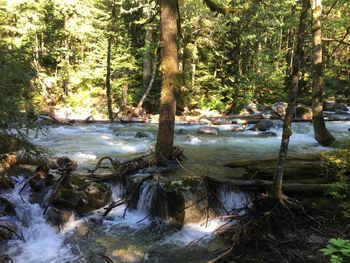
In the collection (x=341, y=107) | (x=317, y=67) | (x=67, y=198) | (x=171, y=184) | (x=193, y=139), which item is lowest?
(x=67, y=198)

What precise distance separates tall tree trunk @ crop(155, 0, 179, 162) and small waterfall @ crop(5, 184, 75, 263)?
3.26 metres

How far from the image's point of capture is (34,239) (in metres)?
6.60

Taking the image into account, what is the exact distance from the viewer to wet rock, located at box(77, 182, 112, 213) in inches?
295

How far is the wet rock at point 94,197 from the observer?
7504 millimetres

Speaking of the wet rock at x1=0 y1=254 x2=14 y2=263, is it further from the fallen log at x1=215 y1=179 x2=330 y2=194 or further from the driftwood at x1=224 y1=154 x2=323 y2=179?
the driftwood at x1=224 y1=154 x2=323 y2=179

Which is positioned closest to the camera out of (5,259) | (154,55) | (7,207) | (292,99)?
(5,259)

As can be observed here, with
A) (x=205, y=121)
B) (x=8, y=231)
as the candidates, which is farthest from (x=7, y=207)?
(x=205, y=121)

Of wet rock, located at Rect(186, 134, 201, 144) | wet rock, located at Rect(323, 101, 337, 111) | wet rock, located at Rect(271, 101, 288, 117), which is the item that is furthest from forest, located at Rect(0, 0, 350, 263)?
wet rock, located at Rect(323, 101, 337, 111)

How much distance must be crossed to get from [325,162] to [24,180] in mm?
6133

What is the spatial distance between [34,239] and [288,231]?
14.3 feet

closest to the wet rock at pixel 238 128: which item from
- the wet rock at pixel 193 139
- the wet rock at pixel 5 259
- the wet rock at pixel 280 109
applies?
the wet rock at pixel 193 139

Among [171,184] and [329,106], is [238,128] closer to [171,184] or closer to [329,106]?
[329,106]

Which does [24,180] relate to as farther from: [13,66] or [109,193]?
[13,66]

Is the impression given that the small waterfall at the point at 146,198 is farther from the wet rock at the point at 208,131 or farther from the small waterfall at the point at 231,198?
the wet rock at the point at 208,131
